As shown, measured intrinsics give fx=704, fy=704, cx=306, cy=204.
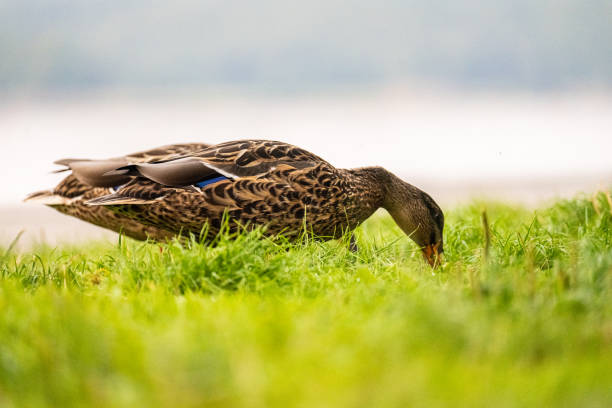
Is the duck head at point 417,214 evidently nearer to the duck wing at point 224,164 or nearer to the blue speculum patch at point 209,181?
the duck wing at point 224,164

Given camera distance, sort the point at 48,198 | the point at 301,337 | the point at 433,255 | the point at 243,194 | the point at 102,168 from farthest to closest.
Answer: the point at 48,198, the point at 102,168, the point at 433,255, the point at 243,194, the point at 301,337

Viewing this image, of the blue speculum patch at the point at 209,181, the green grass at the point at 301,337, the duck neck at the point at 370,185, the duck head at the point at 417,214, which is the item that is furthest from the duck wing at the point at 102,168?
the duck head at the point at 417,214

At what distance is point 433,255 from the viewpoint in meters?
4.36

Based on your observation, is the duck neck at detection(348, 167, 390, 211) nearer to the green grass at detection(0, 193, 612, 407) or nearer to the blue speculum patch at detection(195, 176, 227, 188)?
the blue speculum patch at detection(195, 176, 227, 188)

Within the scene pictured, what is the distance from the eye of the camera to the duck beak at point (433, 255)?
13.6ft

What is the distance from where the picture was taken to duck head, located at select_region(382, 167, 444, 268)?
455 centimetres

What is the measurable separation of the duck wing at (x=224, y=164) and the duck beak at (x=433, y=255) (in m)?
0.88

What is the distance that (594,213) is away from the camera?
186 inches

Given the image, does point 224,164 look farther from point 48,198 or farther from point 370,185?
point 48,198

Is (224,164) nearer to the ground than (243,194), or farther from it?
farther from it

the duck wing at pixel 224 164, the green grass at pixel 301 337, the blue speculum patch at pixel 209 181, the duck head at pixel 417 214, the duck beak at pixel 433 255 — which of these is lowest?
the duck beak at pixel 433 255

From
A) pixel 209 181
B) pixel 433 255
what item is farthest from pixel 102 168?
pixel 433 255

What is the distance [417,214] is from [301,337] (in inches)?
108

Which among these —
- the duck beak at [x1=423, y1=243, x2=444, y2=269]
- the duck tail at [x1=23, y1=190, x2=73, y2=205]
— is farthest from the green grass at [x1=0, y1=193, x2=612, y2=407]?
the duck tail at [x1=23, y1=190, x2=73, y2=205]
